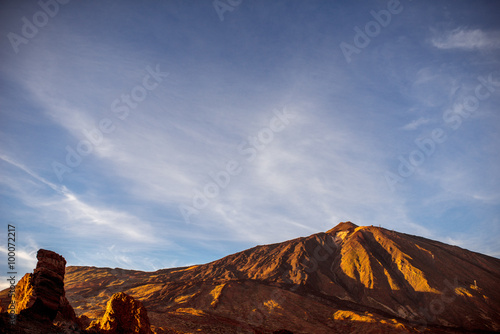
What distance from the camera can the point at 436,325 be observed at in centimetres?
6700

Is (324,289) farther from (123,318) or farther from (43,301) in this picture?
(43,301)

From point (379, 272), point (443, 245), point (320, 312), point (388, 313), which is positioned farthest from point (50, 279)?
point (443, 245)

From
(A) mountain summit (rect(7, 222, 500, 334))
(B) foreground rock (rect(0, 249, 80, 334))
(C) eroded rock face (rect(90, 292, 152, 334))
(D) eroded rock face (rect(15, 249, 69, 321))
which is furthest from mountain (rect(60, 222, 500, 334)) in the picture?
(D) eroded rock face (rect(15, 249, 69, 321))

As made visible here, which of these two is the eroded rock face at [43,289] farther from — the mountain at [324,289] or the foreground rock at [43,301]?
the mountain at [324,289]

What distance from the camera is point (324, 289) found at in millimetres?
88312

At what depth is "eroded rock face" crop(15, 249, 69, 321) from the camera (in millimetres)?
14594

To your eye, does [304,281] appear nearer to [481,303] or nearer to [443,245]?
[481,303]

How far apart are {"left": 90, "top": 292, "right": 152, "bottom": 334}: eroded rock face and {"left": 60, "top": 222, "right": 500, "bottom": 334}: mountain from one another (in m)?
28.4

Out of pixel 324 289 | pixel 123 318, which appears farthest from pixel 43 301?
pixel 324 289

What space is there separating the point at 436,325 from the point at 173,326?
60.9 m

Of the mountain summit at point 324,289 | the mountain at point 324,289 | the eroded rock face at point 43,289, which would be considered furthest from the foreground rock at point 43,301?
the mountain at point 324,289

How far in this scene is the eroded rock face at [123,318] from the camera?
17062 mm

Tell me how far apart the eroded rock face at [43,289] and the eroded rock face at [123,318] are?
275 cm

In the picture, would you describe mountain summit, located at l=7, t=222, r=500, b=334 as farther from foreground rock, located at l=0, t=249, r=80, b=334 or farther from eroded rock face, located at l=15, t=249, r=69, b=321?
eroded rock face, located at l=15, t=249, r=69, b=321
